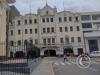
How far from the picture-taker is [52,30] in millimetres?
72562

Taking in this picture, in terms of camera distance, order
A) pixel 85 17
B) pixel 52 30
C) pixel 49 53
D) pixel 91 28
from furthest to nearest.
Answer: pixel 49 53
pixel 52 30
pixel 85 17
pixel 91 28

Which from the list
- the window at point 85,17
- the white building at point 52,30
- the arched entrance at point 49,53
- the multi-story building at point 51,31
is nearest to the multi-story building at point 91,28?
the window at point 85,17

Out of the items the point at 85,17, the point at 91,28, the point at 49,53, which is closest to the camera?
the point at 91,28

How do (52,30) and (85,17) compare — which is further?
(52,30)

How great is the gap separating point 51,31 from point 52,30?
408 mm

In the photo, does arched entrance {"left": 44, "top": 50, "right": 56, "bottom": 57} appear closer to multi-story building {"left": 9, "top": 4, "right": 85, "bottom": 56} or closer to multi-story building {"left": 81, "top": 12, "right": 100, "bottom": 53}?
multi-story building {"left": 9, "top": 4, "right": 85, "bottom": 56}

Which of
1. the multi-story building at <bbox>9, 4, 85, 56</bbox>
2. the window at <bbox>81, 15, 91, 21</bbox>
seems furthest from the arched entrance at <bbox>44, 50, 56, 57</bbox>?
the window at <bbox>81, 15, 91, 21</bbox>

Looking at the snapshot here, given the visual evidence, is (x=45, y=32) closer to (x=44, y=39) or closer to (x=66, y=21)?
(x=44, y=39)

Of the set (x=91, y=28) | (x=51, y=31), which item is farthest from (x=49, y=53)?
(x=91, y=28)

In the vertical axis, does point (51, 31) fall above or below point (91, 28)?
below

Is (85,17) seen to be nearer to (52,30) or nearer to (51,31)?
(52,30)

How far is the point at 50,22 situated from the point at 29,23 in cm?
616

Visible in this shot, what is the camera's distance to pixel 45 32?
72.8m

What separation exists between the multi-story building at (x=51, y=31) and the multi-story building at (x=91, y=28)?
1.24 meters
